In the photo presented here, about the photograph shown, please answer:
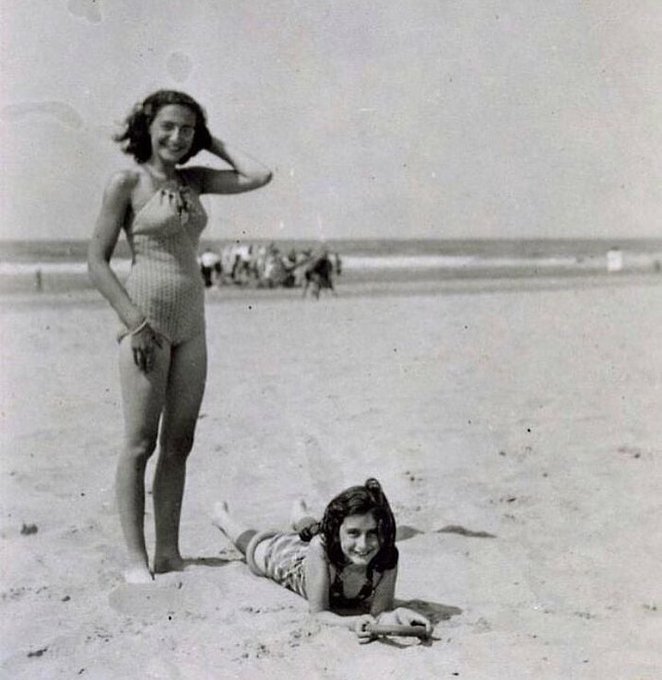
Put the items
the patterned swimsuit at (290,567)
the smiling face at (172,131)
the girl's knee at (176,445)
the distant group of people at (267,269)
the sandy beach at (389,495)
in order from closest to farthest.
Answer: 1. the sandy beach at (389,495)
2. the patterned swimsuit at (290,567)
3. the smiling face at (172,131)
4. the girl's knee at (176,445)
5. the distant group of people at (267,269)

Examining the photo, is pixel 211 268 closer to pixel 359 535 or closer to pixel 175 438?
pixel 175 438

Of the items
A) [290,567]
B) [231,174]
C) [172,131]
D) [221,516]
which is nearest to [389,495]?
[221,516]

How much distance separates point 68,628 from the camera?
331cm

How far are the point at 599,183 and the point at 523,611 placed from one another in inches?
550

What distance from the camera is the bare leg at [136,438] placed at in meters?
3.59

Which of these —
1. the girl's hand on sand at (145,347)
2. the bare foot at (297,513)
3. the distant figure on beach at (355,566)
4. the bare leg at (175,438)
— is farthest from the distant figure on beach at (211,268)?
the distant figure on beach at (355,566)

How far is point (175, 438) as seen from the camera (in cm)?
381

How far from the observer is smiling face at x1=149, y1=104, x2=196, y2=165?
354 centimetres

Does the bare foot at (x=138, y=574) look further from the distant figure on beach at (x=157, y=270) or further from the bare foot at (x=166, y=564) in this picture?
the bare foot at (x=166, y=564)

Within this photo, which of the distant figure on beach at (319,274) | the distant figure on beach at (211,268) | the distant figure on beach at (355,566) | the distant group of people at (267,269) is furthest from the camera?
the distant figure on beach at (211,268)

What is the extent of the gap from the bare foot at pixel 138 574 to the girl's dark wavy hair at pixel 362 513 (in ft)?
2.58

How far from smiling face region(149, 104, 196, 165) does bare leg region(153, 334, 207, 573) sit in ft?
2.38

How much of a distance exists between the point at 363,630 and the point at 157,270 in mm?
1518

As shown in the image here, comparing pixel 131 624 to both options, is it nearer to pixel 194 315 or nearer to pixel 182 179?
pixel 194 315
